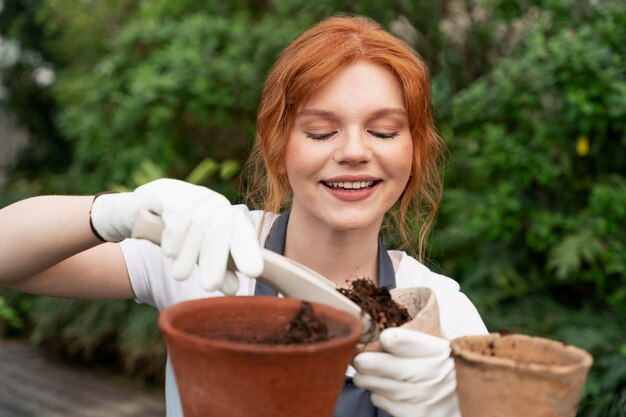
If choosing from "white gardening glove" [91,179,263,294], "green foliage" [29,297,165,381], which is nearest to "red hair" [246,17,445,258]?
"white gardening glove" [91,179,263,294]

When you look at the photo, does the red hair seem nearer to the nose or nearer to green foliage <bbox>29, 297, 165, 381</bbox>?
the nose

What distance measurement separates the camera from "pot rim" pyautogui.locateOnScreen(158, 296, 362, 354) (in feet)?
2.73

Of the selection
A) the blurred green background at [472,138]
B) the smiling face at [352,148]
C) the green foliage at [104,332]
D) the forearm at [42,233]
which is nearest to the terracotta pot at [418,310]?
the smiling face at [352,148]

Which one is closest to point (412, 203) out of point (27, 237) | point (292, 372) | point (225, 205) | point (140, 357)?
point (225, 205)

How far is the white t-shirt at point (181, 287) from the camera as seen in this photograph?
60.6 inches

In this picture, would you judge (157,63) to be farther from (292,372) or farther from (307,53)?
(292,372)

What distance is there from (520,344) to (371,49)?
27.9 inches

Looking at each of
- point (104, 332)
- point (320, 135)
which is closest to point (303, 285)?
point (320, 135)

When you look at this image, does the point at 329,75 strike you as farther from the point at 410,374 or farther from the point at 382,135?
the point at 410,374

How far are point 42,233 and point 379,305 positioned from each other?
702 mm

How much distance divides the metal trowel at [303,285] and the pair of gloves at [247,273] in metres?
0.03

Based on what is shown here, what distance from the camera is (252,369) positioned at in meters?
0.84

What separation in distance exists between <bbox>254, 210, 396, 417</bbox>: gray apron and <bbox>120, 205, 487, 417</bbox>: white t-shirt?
4 centimetres

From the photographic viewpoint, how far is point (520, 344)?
43.0 inches
